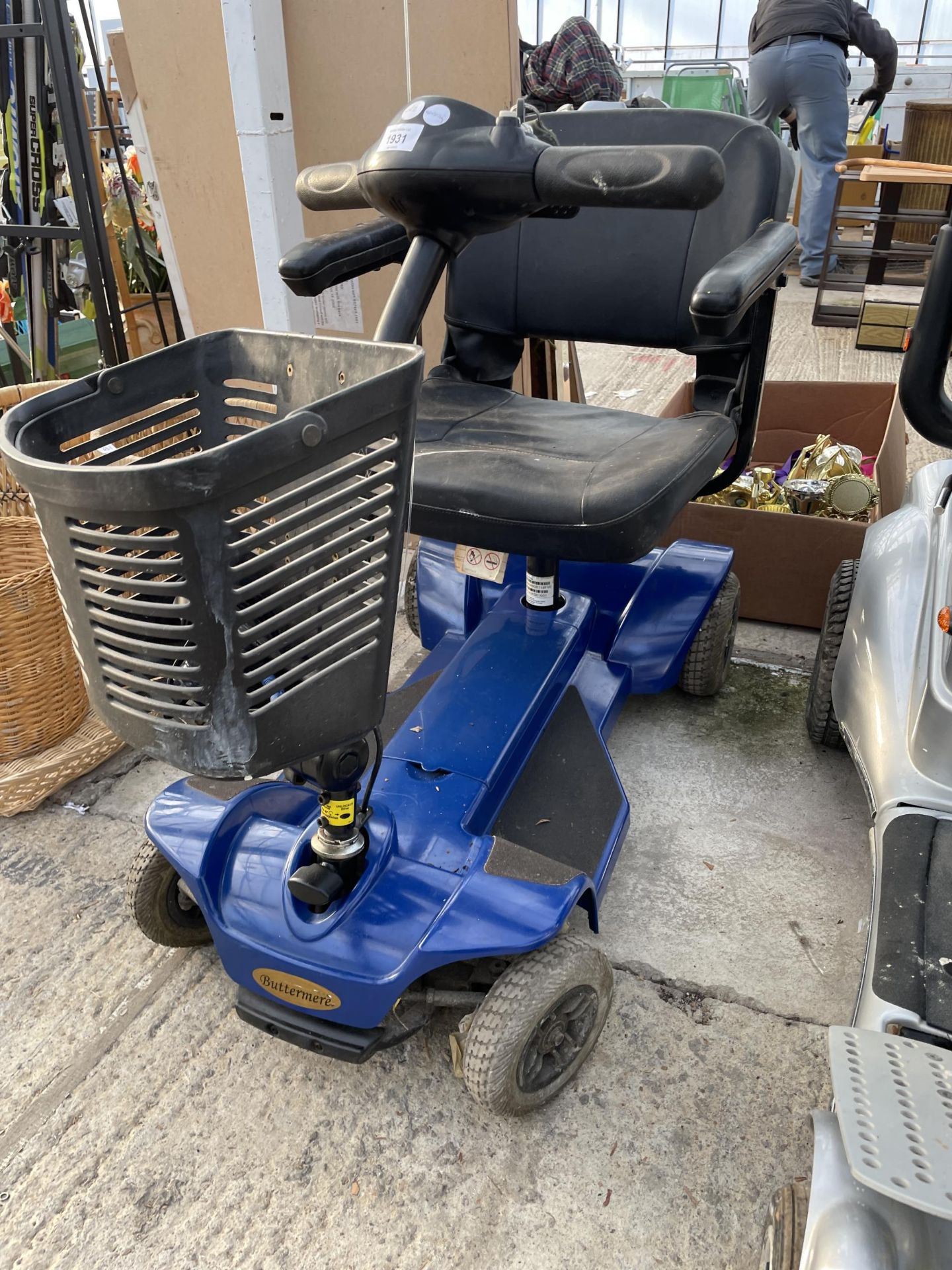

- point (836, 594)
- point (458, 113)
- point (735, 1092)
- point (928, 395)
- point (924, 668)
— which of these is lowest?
point (735, 1092)

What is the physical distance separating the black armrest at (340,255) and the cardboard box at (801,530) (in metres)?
1.00

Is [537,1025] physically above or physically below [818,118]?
below

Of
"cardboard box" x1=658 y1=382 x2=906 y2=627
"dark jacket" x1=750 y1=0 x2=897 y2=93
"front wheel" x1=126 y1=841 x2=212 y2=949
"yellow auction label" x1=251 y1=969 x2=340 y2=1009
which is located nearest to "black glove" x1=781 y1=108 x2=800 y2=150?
"dark jacket" x1=750 y1=0 x2=897 y2=93

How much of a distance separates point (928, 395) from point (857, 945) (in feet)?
2.97

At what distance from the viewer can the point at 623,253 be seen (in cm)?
175

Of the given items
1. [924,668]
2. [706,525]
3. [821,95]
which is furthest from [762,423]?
[821,95]

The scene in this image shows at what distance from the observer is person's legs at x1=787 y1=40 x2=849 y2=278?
4.92 metres

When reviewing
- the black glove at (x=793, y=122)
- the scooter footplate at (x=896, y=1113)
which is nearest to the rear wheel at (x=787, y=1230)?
the scooter footplate at (x=896, y=1113)

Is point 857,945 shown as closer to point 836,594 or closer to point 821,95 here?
point 836,594

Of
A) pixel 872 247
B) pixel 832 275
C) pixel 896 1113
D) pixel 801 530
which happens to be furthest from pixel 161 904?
pixel 832 275

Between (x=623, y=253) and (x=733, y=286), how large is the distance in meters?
0.54

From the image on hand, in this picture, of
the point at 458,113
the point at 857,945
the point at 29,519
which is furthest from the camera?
the point at 29,519

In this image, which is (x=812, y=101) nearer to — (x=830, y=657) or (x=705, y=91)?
(x=705, y=91)

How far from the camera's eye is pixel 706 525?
220 cm
